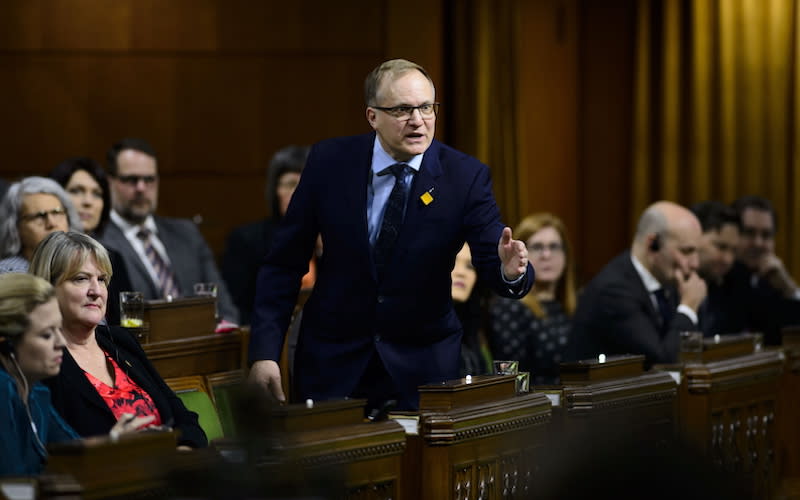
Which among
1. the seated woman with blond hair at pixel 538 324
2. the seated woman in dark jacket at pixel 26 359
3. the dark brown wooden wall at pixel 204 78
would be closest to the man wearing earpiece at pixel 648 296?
the seated woman with blond hair at pixel 538 324

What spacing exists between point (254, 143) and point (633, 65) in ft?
7.84

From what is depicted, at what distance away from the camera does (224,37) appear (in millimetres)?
7195

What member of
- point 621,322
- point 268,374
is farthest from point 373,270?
point 621,322

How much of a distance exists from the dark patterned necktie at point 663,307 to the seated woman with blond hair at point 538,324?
0.53m

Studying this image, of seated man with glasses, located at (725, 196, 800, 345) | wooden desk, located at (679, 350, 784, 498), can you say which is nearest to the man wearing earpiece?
wooden desk, located at (679, 350, 784, 498)

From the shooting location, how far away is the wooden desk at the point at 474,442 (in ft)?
9.50

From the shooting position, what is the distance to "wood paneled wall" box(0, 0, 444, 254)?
23.0 ft

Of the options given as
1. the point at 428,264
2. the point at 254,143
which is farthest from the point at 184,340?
the point at 254,143

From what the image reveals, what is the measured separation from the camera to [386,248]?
324cm

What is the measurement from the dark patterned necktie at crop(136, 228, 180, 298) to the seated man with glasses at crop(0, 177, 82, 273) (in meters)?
0.88

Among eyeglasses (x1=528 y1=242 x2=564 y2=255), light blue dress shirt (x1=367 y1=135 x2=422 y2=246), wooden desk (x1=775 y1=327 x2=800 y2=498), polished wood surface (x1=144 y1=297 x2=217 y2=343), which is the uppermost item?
light blue dress shirt (x1=367 y1=135 x2=422 y2=246)

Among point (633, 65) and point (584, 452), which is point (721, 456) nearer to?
point (584, 452)

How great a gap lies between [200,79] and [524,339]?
2.88m

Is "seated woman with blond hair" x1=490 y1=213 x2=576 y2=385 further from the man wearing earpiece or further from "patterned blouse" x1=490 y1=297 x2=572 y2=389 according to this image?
the man wearing earpiece
